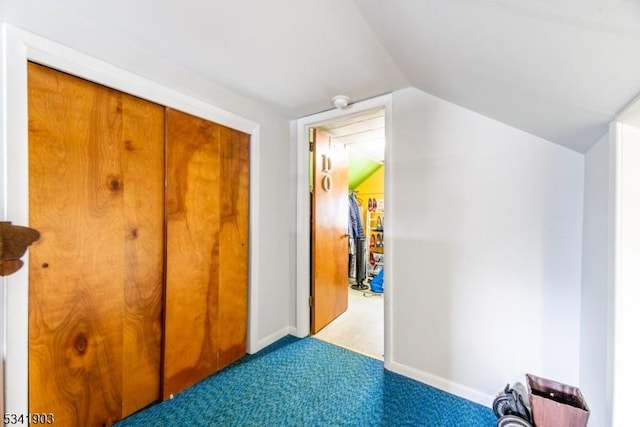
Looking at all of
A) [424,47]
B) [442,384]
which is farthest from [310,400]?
[424,47]

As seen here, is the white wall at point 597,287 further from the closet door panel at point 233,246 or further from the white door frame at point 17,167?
the white door frame at point 17,167

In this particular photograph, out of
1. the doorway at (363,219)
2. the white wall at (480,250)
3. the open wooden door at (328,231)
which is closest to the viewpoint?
the white wall at (480,250)

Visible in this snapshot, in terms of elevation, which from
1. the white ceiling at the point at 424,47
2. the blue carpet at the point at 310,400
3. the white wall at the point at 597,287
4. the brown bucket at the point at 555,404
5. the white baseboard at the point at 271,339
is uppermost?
the white ceiling at the point at 424,47

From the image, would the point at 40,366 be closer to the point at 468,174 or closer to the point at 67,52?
the point at 67,52

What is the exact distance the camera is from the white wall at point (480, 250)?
1.40 metres

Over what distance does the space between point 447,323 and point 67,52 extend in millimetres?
2566

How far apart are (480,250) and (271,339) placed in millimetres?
1845

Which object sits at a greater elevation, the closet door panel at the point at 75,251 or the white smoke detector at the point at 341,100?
the white smoke detector at the point at 341,100

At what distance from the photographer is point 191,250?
1730 millimetres

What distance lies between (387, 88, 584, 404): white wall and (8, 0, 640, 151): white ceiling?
0.58 ft

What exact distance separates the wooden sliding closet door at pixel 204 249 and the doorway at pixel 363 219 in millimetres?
634

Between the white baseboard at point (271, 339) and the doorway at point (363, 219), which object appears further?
the doorway at point (363, 219)

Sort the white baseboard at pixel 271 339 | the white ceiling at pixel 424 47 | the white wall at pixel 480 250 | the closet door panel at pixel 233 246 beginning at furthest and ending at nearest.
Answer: the white baseboard at pixel 271 339
the closet door panel at pixel 233 246
the white wall at pixel 480 250
the white ceiling at pixel 424 47

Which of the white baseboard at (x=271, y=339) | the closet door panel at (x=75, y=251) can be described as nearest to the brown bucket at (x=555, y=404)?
the white baseboard at (x=271, y=339)
